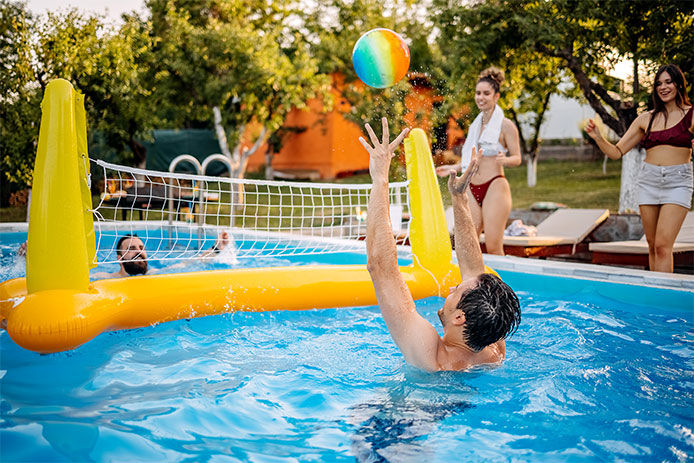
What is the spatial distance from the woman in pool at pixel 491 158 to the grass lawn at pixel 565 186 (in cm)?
628

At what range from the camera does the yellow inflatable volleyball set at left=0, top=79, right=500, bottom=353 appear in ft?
10.7

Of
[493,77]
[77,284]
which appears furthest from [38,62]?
[77,284]

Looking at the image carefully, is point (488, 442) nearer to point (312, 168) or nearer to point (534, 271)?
point (534, 271)

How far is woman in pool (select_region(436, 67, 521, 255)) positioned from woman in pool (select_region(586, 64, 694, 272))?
96cm

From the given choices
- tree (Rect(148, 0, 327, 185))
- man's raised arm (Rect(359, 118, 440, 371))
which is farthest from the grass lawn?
man's raised arm (Rect(359, 118, 440, 371))

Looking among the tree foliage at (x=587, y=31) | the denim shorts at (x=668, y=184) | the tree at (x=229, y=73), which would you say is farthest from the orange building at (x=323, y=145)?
the denim shorts at (x=668, y=184)

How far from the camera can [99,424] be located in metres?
2.60

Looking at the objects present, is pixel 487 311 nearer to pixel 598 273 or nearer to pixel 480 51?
pixel 598 273

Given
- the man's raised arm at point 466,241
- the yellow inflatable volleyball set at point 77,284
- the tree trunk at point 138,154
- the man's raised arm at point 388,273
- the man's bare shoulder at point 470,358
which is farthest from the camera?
Answer: the tree trunk at point 138,154

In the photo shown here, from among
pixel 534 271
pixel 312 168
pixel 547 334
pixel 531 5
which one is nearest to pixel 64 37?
pixel 531 5

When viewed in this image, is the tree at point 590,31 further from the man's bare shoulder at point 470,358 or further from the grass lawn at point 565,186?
the man's bare shoulder at point 470,358

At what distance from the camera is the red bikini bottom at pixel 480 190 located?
570 centimetres

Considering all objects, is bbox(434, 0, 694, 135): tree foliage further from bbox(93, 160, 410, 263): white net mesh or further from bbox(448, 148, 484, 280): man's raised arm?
bbox(448, 148, 484, 280): man's raised arm

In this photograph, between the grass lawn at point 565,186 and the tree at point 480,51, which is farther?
the grass lawn at point 565,186
